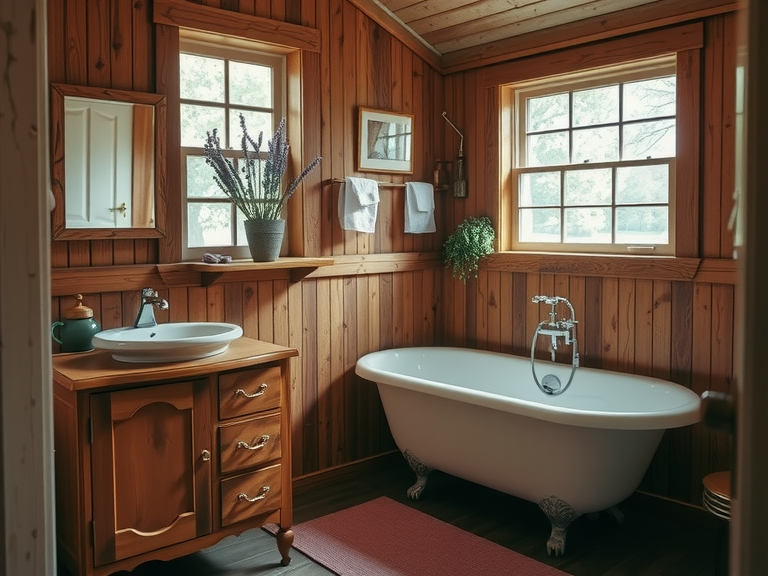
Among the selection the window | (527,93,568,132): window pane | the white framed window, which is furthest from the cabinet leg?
(527,93,568,132): window pane

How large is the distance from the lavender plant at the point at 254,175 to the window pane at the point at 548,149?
4.12 feet

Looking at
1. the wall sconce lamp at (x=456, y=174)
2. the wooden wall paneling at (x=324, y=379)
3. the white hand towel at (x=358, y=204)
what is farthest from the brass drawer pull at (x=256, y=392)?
the wall sconce lamp at (x=456, y=174)

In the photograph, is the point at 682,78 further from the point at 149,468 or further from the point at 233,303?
the point at 149,468

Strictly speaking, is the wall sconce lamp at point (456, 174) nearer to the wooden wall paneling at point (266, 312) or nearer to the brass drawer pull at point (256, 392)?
the wooden wall paneling at point (266, 312)

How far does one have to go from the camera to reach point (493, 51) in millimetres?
4090

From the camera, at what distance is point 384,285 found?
165 inches

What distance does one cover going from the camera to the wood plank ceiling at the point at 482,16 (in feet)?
11.8

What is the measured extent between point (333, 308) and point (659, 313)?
5.30 feet

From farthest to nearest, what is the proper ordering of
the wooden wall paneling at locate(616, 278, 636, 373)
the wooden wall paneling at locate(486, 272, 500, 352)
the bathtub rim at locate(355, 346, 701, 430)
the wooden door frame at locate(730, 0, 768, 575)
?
the wooden wall paneling at locate(486, 272, 500, 352), the wooden wall paneling at locate(616, 278, 636, 373), the bathtub rim at locate(355, 346, 701, 430), the wooden door frame at locate(730, 0, 768, 575)

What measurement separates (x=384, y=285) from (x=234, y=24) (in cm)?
157

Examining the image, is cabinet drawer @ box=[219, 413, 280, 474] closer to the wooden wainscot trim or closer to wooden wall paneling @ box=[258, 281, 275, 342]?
wooden wall paneling @ box=[258, 281, 275, 342]

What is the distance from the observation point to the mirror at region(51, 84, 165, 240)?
2.97 meters

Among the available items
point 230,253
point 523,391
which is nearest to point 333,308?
point 230,253

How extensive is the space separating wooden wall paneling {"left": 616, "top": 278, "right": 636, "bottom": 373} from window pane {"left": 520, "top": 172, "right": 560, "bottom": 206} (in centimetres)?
Result: 65
